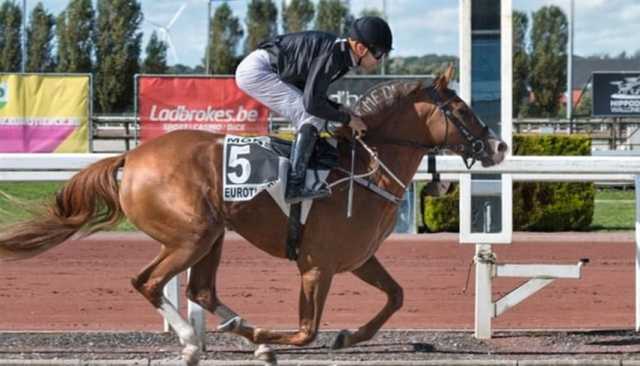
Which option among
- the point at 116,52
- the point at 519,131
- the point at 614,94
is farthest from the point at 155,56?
the point at 614,94

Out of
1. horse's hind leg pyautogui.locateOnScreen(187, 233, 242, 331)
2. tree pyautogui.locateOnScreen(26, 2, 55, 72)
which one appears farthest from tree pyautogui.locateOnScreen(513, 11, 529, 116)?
horse's hind leg pyautogui.locateOnScreen(187, 233, 242, 331)

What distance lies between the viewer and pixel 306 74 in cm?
718

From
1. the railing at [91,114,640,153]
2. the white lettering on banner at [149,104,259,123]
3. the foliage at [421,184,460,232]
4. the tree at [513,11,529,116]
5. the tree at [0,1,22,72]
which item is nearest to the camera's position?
the foliage at [421,184,460,232]

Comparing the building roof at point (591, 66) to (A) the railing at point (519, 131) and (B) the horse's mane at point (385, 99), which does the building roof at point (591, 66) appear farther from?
(B) the horse's mane at point (385, 99)

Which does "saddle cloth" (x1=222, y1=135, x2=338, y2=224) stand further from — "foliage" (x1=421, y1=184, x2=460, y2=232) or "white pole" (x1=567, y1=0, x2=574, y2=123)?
"white pole" (x1=567, y1=0, x2=574, y2=123)

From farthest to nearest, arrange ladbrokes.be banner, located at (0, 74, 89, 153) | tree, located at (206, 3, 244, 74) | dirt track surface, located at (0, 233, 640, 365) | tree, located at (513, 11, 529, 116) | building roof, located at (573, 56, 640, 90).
Answer: building roof, located at (573, 56, 640, 90) → tree, located at (513, 11, 529, 116) → tree, located at (206, 3, 244, 74) → ladbrokes.be banner, located at (0, 74, 89, 153) → dirt track surface, located at (0, 233, 640, 365)

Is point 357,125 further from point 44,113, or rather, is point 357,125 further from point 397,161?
point 44,113

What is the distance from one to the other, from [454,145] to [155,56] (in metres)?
42.6

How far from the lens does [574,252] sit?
13.8 m

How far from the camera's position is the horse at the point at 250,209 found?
6.98 metres

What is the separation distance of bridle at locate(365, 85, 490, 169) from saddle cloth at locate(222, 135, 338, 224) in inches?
19.1

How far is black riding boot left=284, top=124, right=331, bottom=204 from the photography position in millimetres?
6930

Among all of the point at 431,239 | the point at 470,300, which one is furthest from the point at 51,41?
the point at 470,300

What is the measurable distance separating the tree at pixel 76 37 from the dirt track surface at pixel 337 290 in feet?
110
